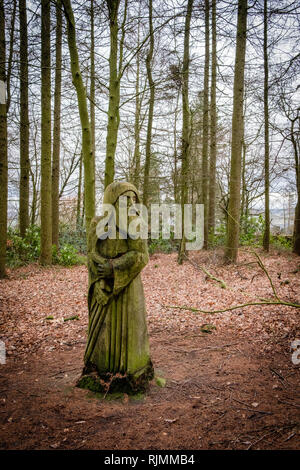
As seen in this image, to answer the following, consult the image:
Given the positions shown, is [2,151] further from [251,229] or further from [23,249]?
[251,229]

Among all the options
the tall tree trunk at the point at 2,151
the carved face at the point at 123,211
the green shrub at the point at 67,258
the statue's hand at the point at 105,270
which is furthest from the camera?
the green shrub at the point at 67,258

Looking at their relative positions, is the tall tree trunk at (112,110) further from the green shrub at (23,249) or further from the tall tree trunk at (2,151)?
the green shrub at (23,249)

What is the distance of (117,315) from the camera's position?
10.4 ft

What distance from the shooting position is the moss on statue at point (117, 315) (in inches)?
122

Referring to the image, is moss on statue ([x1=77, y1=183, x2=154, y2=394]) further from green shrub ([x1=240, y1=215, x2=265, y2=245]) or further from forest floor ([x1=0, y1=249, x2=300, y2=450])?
green shrub ([x1=240, y1=215, x2=265, y2=245])

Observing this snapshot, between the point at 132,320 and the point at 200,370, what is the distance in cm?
151

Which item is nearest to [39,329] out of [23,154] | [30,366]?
[30,366]

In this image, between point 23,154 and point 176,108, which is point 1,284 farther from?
point 176,108

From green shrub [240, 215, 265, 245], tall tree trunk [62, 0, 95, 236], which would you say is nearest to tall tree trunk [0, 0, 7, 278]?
tall tree trunk [62, 0, 95, 236]

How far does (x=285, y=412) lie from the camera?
112 inches

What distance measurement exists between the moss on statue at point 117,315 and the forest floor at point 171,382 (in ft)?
0.72

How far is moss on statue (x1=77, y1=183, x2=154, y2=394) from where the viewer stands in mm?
3102

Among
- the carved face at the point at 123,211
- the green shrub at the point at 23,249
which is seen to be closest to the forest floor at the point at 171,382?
the carved face at the point at 123,211

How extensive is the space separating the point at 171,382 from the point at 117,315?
126cm
